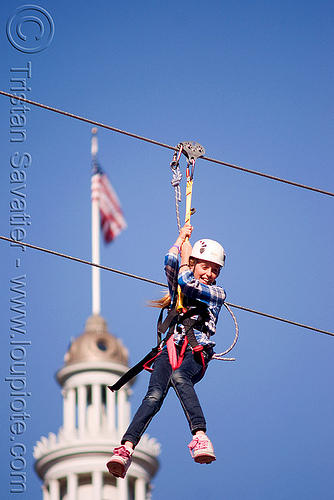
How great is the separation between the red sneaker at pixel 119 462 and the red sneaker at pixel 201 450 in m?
0.68

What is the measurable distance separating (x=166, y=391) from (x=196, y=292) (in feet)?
3.78

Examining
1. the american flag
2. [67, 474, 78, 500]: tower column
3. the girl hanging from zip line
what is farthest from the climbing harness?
[67, 474, 78, 500]: tower column

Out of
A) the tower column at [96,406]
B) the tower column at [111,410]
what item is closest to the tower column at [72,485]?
the tower column at [96,406]

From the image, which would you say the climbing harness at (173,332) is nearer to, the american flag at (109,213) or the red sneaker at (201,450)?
the red sneaker at (201,450)

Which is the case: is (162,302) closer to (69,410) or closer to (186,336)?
(186,336)

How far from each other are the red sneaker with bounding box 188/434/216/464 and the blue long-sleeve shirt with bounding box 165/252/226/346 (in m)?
1.24

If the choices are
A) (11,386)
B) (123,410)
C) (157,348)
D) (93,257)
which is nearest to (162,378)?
(157,348)

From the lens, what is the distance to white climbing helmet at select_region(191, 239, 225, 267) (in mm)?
14859

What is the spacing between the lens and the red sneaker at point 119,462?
44.1 ft

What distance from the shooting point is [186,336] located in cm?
1448

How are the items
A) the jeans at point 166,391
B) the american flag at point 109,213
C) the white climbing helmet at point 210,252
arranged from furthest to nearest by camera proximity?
the american flag at point 109,213, the white climbing helmet at point 210,252, the jeans at point 166,391

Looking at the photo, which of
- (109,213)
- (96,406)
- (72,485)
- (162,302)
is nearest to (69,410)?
(96,406)

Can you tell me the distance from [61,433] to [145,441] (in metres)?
6.84

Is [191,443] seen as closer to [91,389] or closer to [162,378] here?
[162,378]
